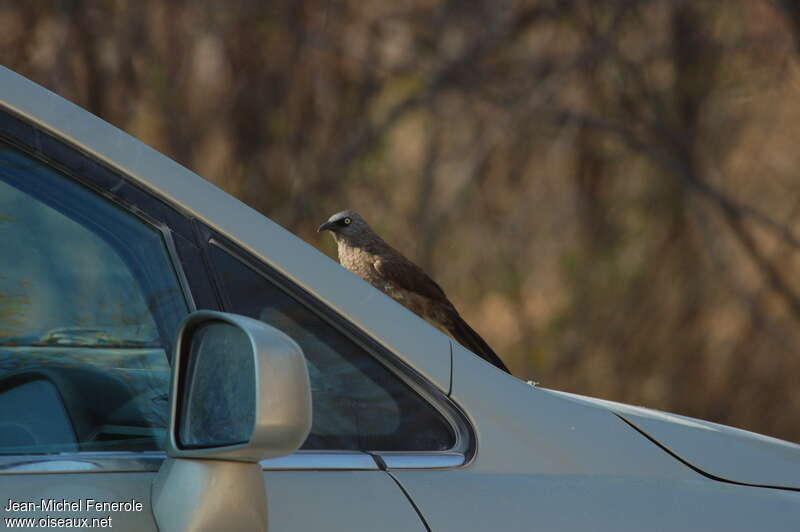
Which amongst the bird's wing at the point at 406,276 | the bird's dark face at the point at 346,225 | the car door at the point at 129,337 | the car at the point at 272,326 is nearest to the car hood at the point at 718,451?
the car at the point at 272,326

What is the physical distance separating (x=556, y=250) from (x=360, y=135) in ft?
6.48

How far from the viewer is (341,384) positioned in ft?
5.89

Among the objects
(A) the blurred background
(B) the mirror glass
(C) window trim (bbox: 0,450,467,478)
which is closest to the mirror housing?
(B) the mirror glass

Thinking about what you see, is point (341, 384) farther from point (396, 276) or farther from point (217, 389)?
point (396, 276)

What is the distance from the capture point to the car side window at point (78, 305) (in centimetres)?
174

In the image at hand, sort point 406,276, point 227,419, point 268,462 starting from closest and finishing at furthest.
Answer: point 227,419, point 268,462, point 406,276

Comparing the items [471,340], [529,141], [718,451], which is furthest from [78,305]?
[529,141]

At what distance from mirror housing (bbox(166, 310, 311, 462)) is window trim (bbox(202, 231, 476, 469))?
244 millimetres

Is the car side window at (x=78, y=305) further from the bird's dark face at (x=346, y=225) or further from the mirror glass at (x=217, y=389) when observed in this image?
the bird's dark face at (x=346, y=225)

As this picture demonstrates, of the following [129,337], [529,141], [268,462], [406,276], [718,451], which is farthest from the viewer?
[529,141]

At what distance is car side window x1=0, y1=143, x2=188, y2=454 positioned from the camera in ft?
5.72

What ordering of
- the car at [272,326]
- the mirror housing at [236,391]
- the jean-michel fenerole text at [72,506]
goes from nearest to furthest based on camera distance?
the mirror housing at [236,391]
the jean-michel fenerole text at [72,506]
the car at [272,326]

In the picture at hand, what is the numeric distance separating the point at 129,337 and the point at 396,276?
273cm

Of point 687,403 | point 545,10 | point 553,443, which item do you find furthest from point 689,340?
point 553,443
